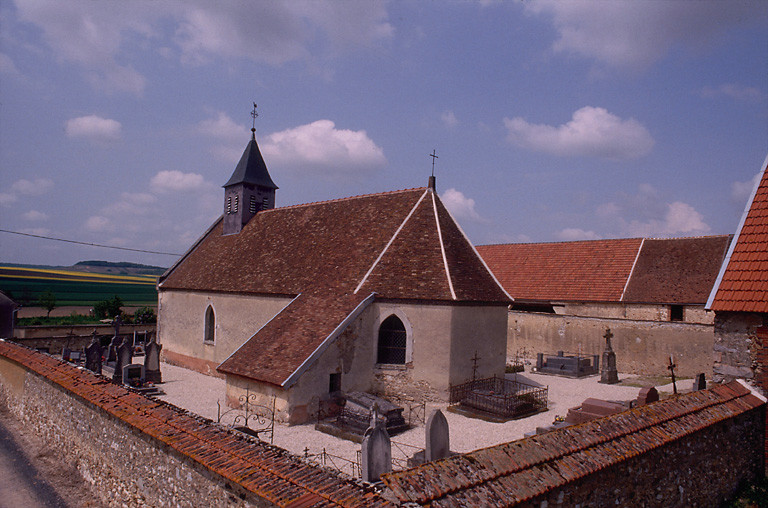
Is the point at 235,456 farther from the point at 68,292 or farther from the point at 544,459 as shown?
the point at 68,292

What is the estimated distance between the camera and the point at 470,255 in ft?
63.3

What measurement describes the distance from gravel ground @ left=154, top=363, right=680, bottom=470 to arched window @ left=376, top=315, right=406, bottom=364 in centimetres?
200

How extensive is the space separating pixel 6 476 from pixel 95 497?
3064mm

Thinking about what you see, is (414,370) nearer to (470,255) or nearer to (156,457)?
(470,255)

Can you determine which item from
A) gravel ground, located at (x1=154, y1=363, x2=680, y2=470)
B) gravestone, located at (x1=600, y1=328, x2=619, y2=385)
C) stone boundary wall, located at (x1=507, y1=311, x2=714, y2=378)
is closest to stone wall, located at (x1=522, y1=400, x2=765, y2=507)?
gravel ground, located at (x1=154, y1=363, x2=680, y2=470)

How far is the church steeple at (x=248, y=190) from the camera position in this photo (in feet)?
92.3

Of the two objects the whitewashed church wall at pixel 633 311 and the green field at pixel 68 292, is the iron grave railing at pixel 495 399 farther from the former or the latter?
the green field at pixel 68 292

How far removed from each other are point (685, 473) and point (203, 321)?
21.4m

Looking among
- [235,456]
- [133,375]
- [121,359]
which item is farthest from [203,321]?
[235,456]

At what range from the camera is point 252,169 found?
94.1 feet

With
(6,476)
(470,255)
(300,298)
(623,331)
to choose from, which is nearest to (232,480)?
(6,476)

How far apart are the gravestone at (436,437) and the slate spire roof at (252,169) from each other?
22417 millimetres

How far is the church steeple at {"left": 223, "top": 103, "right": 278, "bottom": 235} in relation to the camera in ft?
92.3

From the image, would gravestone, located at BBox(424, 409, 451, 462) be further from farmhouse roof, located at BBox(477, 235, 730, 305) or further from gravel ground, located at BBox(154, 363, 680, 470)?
farmhouse roof, located at BBox(477, 235, 730, 305)
